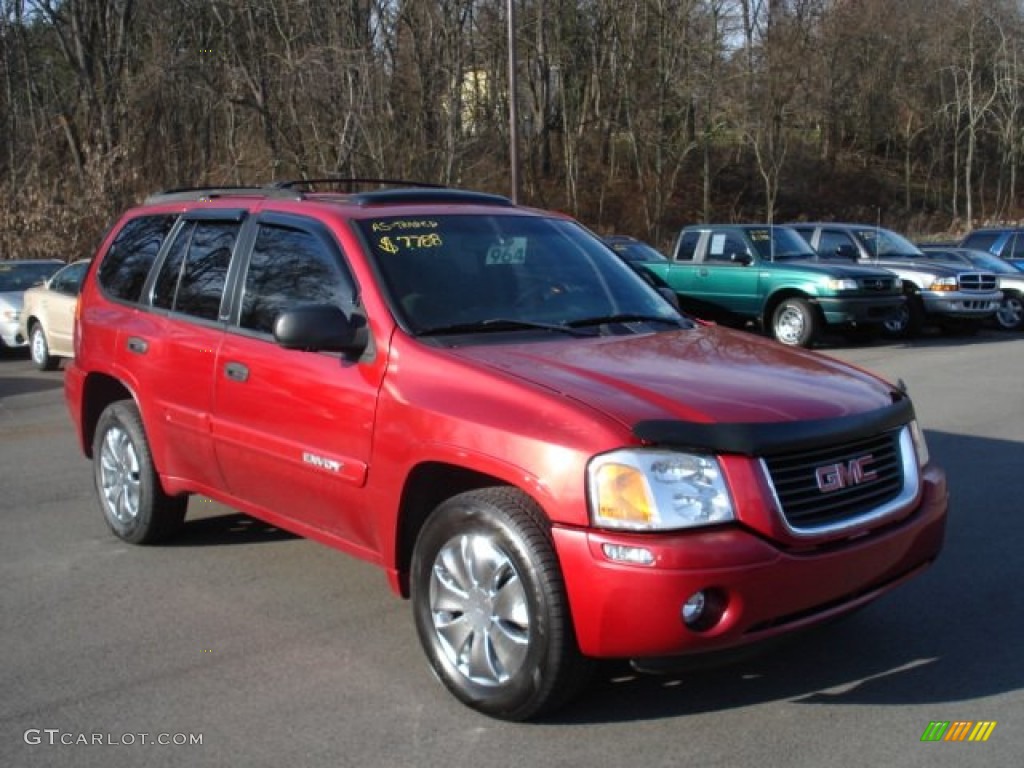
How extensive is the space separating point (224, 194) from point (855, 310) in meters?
12.1

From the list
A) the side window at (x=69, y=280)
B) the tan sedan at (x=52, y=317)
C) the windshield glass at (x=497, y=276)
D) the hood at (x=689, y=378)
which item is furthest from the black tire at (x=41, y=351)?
the hood at (x=689, y=378)

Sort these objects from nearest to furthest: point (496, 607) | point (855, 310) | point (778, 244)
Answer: point (496, 607) < point (855, 310) < point (778, 244)

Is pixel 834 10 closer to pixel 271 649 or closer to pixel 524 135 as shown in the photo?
pixel 524 135

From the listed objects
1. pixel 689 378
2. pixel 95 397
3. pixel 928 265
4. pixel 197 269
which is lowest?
pixel 928 265

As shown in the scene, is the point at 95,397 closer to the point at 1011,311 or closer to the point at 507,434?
the point at 507,434

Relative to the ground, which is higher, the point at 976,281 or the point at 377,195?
the point at 377,195

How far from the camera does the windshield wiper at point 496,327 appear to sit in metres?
4.41

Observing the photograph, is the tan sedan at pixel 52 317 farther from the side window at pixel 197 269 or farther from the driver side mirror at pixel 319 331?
the driver side mirror at pixel 319 331

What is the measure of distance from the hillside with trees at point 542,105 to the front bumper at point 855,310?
13732mm

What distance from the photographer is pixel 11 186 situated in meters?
27.5

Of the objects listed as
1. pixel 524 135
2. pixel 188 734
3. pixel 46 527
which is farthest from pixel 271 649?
pixel 524 135

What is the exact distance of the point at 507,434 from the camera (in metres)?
3.72

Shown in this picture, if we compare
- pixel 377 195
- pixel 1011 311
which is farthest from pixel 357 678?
pixel 1011 311

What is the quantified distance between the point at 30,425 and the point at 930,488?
28.6 ft
